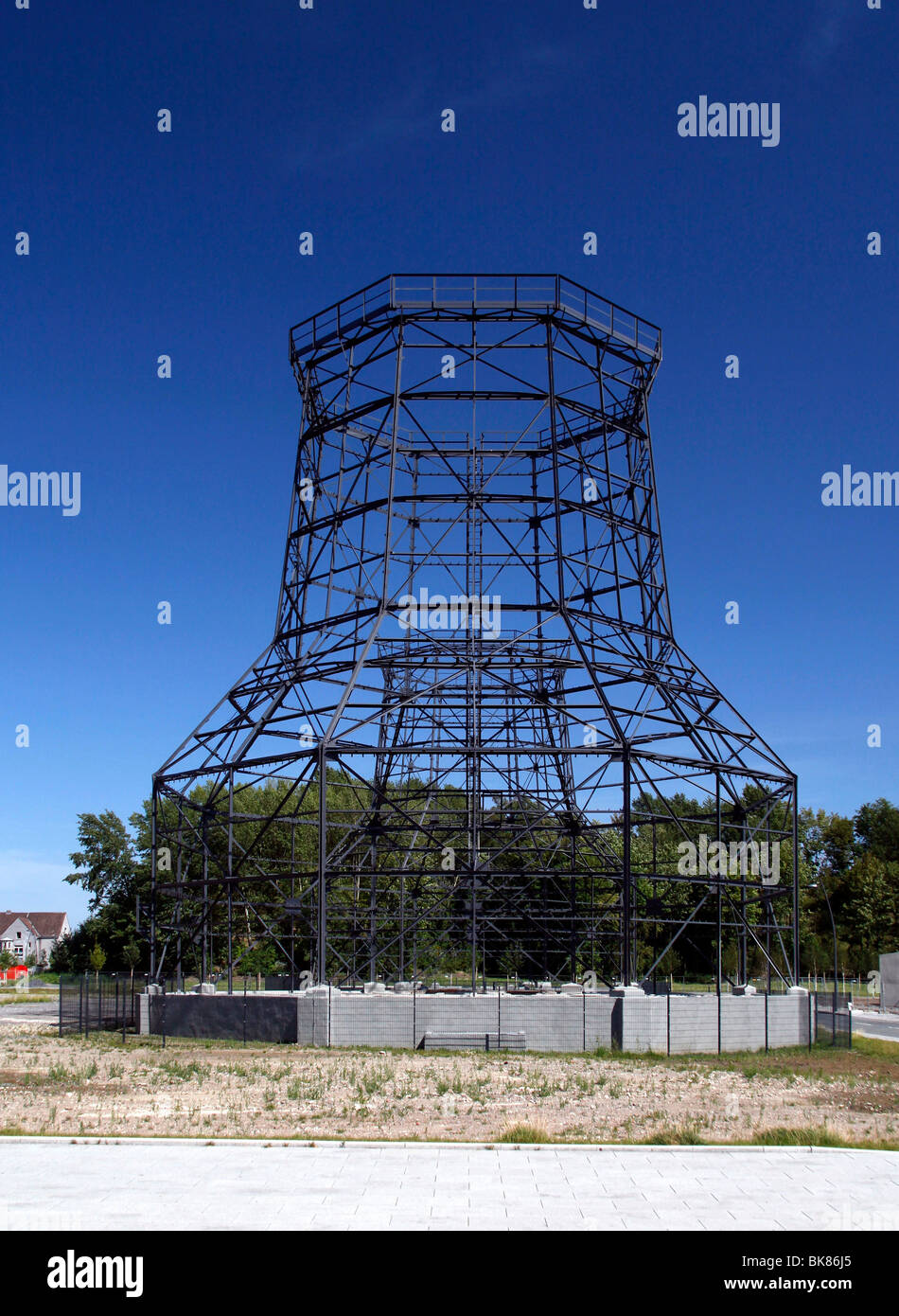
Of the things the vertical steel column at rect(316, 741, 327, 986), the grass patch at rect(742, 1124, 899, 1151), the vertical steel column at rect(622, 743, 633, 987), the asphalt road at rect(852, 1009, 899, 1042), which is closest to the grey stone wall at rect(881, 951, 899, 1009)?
the asphalt road at rect(852, 1009, 899, 1042)

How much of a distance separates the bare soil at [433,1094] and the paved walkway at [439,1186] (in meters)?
1.68

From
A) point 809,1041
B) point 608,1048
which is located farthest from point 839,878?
point 608,1048

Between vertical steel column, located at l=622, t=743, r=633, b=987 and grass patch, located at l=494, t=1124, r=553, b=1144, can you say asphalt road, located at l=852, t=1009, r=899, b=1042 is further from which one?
grass patch, located at l=494, t=1124, r=553, b=1144

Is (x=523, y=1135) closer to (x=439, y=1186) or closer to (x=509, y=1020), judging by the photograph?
(x=439, y=1186)

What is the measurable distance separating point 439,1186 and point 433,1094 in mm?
9800

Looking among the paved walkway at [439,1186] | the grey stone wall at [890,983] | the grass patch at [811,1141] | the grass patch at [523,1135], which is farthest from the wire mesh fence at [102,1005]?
the grey stone wall at [890,983]

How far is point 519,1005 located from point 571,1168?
17687mm

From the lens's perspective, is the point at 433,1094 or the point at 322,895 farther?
the point at 322,895

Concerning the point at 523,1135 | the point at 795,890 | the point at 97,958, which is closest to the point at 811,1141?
the point at 523,1135

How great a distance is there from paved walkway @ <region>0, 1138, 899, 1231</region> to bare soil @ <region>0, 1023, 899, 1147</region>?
1.68 meters

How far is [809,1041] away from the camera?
118ft

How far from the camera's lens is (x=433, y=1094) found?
2325cm

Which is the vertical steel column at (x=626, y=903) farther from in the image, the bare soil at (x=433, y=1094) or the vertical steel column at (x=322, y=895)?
the vertical steel column at (x=322, y=895)

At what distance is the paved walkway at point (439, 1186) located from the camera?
12102 millimetres
